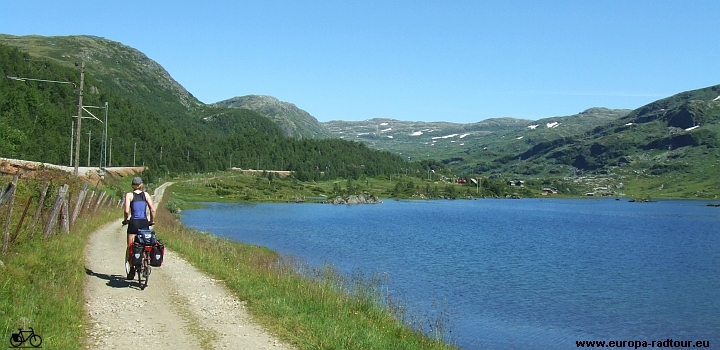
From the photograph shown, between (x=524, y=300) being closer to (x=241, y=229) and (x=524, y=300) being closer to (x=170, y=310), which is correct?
(x=170, y=310)

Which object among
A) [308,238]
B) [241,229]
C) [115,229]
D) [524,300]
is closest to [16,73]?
[241,229]

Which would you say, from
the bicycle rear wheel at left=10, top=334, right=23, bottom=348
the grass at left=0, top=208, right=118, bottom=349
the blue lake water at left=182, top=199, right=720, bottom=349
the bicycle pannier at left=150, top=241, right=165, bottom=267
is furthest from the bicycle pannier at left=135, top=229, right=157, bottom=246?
the blue lake water at left=182, top=199, right=720, bottom=349

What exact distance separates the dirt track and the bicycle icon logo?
1.05m

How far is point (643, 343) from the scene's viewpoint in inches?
1119

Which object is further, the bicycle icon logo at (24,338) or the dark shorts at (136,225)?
the dark shorts at (136,225)

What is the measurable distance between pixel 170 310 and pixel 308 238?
5570 cm

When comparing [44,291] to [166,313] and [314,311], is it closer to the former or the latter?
[166,313]

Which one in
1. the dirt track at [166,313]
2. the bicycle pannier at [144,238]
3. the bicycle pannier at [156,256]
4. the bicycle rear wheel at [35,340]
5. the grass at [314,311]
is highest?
the bicycle pannier at [144,238]

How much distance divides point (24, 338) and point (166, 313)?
13.5 ft

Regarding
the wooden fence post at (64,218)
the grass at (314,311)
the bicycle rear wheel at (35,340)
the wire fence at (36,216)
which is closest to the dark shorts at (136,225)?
the wire fence at (36,216)

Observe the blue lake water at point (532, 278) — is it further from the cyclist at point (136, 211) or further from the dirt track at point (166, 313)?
the cyclist at point (136, 211)

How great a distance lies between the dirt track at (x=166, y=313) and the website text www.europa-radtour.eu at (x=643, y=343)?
Result: 17276 millimetres

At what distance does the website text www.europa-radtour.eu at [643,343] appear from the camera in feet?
90.3

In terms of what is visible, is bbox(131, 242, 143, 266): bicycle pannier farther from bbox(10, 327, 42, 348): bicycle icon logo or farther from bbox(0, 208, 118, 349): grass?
bbox(10, 327, 42, 348): bicycle icon logo
